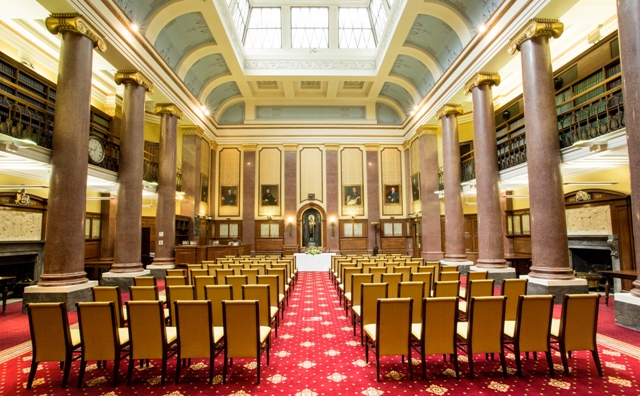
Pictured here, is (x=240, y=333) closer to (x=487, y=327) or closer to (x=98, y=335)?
(x=98, y=335)

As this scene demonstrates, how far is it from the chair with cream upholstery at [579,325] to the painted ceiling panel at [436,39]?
1058 centimetres

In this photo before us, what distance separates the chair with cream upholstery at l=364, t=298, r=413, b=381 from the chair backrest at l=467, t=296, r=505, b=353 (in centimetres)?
65

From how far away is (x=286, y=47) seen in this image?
56.1ft

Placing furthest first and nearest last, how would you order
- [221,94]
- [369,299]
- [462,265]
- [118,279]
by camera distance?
1. [221,94]
2. [462,265]
3. [118,279]
4. [369,299]

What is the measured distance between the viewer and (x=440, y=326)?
359 centimetres

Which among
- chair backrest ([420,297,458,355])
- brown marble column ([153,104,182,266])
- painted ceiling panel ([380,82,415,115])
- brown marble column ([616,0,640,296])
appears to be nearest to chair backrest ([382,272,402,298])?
chair backrest ([420,297,458,355])

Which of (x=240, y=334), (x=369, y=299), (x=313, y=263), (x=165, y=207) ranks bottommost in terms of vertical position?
(x=313, y=263)

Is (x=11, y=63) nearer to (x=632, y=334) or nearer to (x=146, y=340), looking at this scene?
(x=146, y=340)

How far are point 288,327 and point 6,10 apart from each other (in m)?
9.90

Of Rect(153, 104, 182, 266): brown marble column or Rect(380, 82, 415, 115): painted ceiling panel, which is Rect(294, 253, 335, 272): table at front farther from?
Rect(380, 82, 415, 115): painted ceiling panel

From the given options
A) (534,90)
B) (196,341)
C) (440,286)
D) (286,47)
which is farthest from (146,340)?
(286,47)

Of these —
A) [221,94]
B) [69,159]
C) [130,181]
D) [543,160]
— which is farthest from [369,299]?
[221,94]

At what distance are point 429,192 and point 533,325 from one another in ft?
43.2

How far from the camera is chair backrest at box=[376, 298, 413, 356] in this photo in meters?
3.52
